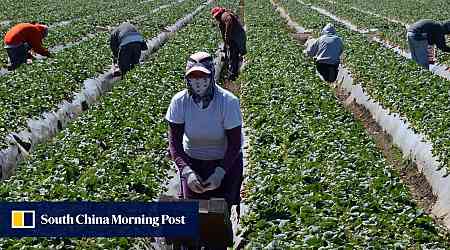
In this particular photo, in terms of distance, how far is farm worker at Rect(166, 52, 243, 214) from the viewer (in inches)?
247

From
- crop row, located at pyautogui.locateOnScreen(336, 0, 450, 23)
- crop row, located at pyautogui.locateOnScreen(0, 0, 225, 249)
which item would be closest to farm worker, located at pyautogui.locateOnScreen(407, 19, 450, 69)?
crop row, located at pyautogui.locateOnScreen(0, 0, 225, 249)

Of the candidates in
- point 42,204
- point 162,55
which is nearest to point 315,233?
point 42,204

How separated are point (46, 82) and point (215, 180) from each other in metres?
10.5

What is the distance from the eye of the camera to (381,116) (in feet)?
48.4

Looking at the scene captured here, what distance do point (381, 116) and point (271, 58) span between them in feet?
18.0

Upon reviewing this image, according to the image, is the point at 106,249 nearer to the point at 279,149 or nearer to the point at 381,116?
the point at 279,149

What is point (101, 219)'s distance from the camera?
6.44 m

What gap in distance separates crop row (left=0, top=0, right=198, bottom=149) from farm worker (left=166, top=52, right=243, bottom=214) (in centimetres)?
613

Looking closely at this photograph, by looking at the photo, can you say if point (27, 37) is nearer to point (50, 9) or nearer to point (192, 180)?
point (192, 180)

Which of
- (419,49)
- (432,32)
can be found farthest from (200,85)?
(419,49)

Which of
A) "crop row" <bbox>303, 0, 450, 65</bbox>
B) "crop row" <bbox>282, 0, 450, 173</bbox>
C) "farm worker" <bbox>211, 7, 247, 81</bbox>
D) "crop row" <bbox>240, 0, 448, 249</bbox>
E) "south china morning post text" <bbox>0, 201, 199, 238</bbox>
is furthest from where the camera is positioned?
"crop row" <bbox>303, 0, 450, 65</bbox>

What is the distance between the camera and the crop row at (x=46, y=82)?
13094 mm

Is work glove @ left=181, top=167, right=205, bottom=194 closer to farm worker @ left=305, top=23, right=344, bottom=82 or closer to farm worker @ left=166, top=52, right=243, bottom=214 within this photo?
farm worker @ left=166, top=52, right=243, bottom=214

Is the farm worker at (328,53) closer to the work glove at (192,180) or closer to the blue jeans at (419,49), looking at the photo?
the blue jeans at (419,49)
